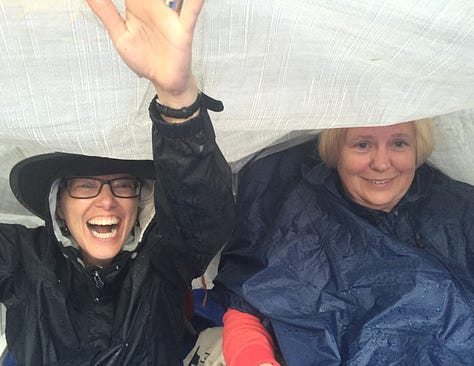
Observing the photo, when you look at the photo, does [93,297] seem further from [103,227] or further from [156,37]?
[156,37]

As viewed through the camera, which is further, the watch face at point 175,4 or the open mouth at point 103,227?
the open mouth at point 103,227

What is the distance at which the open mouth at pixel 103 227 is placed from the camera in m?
1.30

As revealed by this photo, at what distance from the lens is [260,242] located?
1.45 meters

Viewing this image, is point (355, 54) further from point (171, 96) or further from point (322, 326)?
point (322, 326)

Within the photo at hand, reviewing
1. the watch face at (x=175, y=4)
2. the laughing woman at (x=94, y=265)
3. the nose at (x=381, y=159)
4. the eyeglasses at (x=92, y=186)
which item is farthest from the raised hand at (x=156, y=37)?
the nose at (x=381, y=159)

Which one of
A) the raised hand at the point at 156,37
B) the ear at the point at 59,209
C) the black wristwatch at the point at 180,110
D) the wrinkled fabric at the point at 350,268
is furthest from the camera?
the ear at the point at 59,209

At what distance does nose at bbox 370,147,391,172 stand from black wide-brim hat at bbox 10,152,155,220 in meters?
0.51

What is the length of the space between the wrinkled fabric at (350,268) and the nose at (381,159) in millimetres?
106

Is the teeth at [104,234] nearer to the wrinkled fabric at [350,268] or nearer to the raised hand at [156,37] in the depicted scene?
the wrinkled fabric at [350,268]

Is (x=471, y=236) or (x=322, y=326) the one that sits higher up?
(x=471, y=236)

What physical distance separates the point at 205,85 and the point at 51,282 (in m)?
0.58

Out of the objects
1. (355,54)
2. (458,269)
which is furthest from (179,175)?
(458,269)

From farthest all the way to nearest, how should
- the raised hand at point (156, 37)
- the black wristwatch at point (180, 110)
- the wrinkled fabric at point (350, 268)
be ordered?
the wrinkled fabric at point (350, 268) < the black wristwatch at point (180, 110) < the raised hand at point (156, 37)

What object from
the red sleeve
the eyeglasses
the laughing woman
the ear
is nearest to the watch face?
the laughing woman
